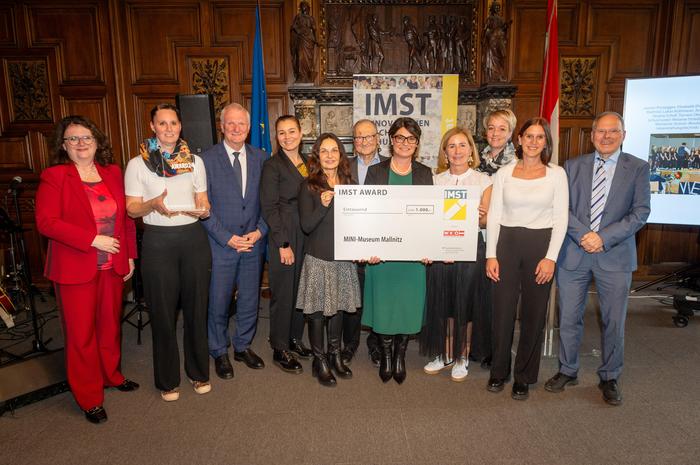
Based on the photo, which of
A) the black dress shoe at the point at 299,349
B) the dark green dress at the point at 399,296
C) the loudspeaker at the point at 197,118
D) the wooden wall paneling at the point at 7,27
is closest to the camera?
the dark green dress at the point at 399,296

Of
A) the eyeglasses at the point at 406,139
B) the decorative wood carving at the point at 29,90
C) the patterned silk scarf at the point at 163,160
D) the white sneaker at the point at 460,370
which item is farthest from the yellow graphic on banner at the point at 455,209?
the decorative wood carving at the point at 29,90

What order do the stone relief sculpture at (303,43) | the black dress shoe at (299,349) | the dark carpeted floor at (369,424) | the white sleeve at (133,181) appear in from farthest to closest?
the stone relief sculpture at (303,43), the black dress shoe at (299,349), the white sleeve at (133,181), the dark carpeted floor at (369,424)

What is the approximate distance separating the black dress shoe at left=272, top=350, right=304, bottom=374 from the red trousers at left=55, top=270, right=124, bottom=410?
1.09 metres

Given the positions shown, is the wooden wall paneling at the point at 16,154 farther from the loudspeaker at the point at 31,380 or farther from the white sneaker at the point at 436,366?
the white sneaker at the point at 436,366

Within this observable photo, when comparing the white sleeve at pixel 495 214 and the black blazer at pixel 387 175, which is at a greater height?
the black blazer at pixel 387 175

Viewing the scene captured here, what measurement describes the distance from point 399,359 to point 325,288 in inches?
28.4

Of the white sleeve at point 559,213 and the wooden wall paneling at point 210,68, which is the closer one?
the white sleeve at point 559,213

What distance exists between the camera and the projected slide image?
4.38 meters

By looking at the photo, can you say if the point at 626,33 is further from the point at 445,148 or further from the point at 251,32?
the point at 251,32

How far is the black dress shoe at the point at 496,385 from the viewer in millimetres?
2857

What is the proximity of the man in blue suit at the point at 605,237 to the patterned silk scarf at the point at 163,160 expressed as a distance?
91.8 inches

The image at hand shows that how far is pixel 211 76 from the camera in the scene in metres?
5.30

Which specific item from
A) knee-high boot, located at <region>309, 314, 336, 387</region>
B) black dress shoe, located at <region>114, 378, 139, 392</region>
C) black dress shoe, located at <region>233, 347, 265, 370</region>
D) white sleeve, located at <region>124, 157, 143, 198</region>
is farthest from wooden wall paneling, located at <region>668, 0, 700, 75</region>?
black dress shoe, located at <region>114, 378, 139, 392</region>

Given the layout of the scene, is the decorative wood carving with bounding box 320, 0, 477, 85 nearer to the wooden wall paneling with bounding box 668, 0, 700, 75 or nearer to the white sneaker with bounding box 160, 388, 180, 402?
the wooden wall paneling with bounding box 668, 0, 700, 75
